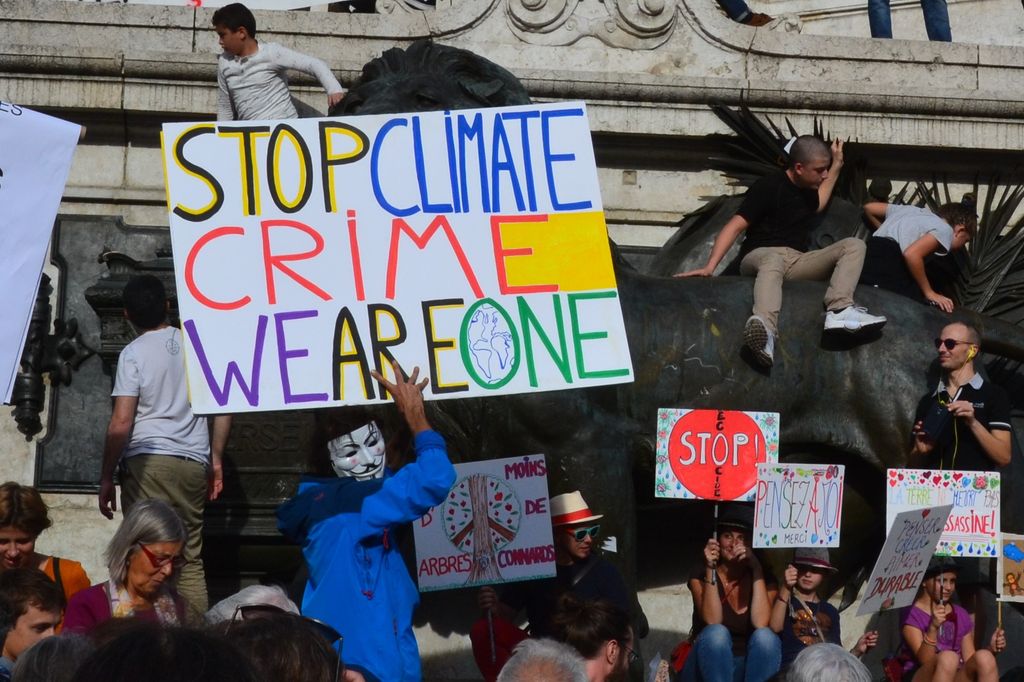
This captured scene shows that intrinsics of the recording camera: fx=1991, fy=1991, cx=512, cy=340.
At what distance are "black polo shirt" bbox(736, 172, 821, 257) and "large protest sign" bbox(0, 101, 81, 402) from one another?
344 centimetres

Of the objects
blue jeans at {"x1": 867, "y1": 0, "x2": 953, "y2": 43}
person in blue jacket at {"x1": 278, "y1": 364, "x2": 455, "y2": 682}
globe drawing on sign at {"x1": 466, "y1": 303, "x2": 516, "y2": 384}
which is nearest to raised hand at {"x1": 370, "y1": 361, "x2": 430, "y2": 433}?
person in blue jacket at {"x1": 278, "y1": 364, "x2": 455, "y2": 682}

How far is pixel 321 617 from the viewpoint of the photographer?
6500 millimetres

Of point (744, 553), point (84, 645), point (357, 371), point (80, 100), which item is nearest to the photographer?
point (84, 645)

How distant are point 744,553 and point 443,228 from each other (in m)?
1.95

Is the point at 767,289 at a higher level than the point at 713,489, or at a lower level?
higher

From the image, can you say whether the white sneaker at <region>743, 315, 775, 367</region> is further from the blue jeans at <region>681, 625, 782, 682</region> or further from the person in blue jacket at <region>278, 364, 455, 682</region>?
the person in blue jacket at <region>278, 364, 455, 682</region>

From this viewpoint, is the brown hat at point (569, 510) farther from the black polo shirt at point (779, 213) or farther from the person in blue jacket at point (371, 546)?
the black polo shirt at point (779, 213)

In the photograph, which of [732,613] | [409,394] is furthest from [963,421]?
[409,394]

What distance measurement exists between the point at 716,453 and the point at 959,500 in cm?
106

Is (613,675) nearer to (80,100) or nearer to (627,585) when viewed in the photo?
(627,585)

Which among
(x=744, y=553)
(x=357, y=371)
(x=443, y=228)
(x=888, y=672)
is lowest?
(x=888, y=672)

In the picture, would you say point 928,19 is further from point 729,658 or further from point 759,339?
point 729,658

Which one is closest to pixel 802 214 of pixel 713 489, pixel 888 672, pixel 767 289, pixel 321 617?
pixel 767 289

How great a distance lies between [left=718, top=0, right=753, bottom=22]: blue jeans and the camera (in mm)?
11922
